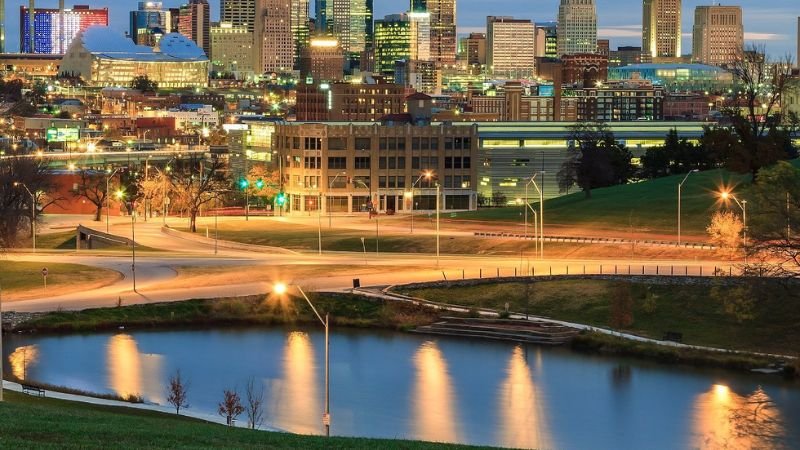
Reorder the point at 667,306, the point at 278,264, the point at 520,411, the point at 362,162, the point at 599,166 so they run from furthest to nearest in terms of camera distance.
A: 1. the point at 362,162
2. the point at 599,166
3. the point at 278,264
4. the point at 667,306
5. the point at 520,411

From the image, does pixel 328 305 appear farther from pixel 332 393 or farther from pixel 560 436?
pixel 560 436

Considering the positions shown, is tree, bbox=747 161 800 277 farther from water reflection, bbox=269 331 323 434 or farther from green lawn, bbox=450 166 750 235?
green lawn, bbox=450 166 750 235

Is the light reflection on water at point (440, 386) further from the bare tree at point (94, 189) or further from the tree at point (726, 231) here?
the bare tree at point (94, 189)

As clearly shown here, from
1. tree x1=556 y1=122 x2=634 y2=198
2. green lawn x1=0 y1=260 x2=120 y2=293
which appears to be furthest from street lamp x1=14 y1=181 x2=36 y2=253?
tree x1=556 y1=122 x2=634 y2=198

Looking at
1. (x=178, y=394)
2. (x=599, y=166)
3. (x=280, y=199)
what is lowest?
(x=178, y=394)

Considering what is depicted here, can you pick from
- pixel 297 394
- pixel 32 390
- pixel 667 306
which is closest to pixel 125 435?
pixel 32 390

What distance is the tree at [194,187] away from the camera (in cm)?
13325

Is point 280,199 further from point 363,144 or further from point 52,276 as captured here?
point 52,276

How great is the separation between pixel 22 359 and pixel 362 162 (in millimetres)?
84999

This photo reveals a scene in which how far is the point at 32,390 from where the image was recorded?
6328 cm

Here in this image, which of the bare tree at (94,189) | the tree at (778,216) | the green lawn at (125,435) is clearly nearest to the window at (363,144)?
the bare tree at (94,189)

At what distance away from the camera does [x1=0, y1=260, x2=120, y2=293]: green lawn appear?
93.6m

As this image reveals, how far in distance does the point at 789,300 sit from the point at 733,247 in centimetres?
948

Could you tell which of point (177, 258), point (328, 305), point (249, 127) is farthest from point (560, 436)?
point (249, 127)
